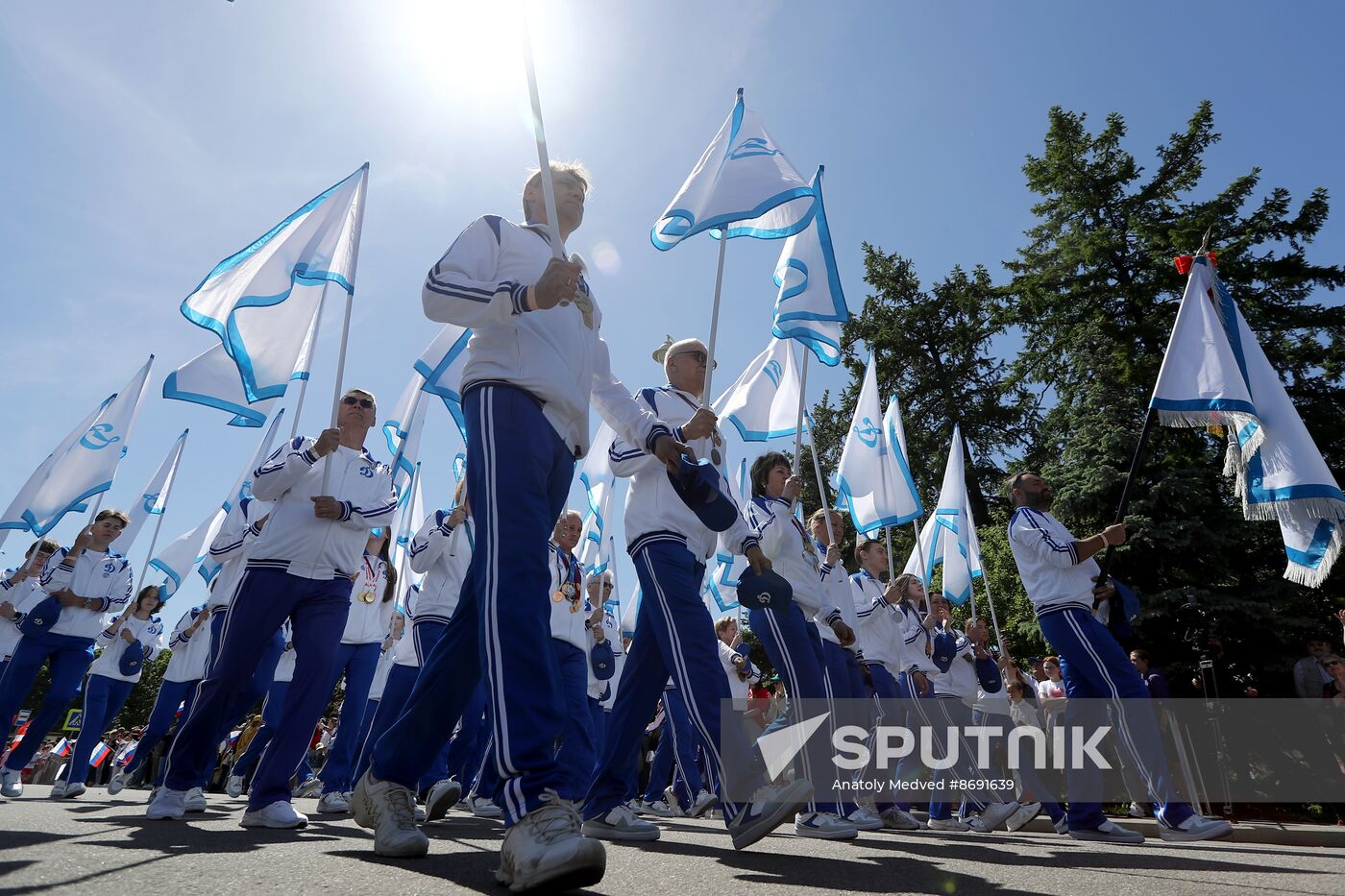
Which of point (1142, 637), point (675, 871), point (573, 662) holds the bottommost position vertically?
point (675, 871)

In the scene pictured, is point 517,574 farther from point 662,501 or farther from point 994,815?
point 994,815

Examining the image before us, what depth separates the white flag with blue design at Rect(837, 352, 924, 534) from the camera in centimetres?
998

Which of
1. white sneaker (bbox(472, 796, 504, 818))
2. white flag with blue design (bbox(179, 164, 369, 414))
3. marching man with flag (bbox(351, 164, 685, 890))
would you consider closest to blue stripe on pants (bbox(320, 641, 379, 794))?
white sneaker (bbox(472, 796, 504, 818))

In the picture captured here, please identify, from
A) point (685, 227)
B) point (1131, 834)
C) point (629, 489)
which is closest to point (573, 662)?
Result: point (629, 489)

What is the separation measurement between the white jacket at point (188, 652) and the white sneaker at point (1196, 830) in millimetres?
9395

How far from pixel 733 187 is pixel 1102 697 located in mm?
4240

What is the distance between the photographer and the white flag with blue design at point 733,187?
6.41 m

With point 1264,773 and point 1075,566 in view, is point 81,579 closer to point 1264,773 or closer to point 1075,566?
point 1075,566

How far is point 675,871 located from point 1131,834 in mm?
3822

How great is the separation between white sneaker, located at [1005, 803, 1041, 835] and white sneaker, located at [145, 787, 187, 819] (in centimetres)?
691

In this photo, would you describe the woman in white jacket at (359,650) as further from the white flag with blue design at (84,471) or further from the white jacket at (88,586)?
the white flag with blue design at (84,471)

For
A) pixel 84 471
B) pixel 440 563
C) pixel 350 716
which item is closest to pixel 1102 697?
pixel 440 563

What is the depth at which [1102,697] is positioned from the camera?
223 inches

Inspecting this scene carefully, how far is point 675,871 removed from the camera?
2957 millimetres
